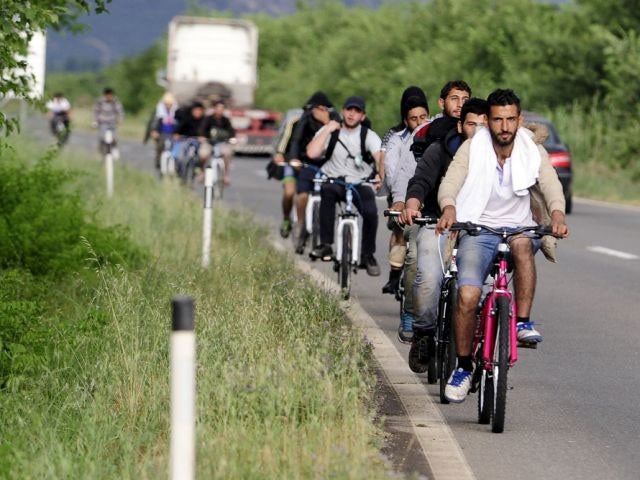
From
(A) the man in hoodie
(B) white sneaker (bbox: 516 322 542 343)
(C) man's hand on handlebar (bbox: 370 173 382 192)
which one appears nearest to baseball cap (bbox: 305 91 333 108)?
(C) man's hand on handlebar (bbox: 370 173 382 192)

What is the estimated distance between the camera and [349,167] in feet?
49.8

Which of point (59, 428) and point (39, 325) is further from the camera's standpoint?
point (39, 325)

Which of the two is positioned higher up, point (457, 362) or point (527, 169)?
point (527, 169)

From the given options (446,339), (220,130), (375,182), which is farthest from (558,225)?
(220,130)

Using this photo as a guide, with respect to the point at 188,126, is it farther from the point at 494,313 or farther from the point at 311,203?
the point at 494,313

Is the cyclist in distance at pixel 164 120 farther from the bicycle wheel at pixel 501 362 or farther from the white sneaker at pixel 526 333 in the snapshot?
the bicycle wheel at pixel 501 362

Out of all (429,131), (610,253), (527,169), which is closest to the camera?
(527,169)

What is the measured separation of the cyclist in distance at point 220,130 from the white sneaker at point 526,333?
19694 mm

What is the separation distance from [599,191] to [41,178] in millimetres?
19407

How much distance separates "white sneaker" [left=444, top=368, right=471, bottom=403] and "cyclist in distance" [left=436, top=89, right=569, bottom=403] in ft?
0.06

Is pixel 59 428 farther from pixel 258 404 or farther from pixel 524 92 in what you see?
pixel 524 92

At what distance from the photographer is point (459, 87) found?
417 inches

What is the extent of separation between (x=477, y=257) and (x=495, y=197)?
13.1 inches

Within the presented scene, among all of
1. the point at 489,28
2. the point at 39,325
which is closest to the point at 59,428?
the point at 39,325
